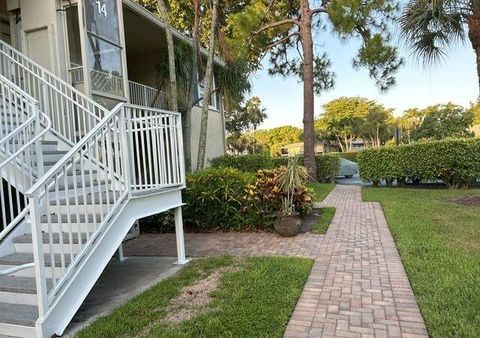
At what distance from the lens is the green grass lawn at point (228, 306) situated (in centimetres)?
314

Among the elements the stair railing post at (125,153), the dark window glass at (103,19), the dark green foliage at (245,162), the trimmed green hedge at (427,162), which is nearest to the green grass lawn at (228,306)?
the stair railing post at (125,153)

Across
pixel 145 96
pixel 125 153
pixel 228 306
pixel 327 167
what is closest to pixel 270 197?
pixel 125 153

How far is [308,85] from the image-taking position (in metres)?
15.1

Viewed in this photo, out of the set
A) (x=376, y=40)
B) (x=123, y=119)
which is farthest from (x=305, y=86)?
(x=123, y=119)

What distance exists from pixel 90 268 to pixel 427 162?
11.9m

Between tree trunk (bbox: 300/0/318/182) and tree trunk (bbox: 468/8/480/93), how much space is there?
21.5ft

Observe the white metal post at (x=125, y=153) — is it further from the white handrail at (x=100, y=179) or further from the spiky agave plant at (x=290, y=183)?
the spiky agave plant at (x=290, y=183)

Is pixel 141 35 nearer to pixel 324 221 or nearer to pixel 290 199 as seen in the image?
pixel 290 199

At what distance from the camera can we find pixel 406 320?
321 centimetres

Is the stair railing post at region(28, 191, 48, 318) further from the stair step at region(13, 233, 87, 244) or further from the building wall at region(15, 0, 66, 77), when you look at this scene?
the building wall at region(15, 0, 66, 77)

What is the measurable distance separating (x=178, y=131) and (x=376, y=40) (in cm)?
1086

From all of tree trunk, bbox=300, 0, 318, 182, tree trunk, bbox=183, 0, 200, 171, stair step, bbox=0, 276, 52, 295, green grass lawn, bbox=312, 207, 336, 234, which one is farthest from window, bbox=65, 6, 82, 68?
tree trunk, bbox=300, 0, 318, 182

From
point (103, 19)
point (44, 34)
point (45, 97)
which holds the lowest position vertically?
point (45, 97)

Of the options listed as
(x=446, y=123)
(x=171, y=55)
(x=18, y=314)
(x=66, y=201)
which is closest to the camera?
(x=18, y=314)
